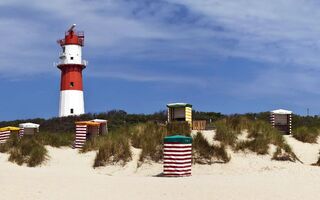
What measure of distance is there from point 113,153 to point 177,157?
398 centimetres

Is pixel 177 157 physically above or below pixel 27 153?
above

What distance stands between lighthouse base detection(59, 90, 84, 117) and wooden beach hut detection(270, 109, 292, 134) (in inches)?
750

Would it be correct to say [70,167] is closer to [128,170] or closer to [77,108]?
[128,170]

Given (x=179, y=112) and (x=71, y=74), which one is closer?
(x=179, y=112)

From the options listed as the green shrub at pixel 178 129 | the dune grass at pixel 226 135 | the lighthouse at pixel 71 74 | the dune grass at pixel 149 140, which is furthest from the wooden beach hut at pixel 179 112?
the lighthouse at pixel 71 74

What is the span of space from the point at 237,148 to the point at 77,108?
80.9 ft

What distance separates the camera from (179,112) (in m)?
24.4

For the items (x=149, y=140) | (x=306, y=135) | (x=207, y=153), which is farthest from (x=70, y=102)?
(x=207, y=153)

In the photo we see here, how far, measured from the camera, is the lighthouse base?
4041 cm

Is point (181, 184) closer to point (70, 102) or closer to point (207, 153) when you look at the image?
point (207, 153)

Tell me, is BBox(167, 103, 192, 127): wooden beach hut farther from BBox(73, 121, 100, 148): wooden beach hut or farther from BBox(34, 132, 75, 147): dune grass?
BBox(34, 132, 75, 147): dune grass

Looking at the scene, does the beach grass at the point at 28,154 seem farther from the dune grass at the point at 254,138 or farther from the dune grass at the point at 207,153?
the dune grass at the point at 254,138

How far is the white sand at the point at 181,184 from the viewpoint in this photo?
1021 cm

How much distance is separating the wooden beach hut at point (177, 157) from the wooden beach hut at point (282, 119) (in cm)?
1186
